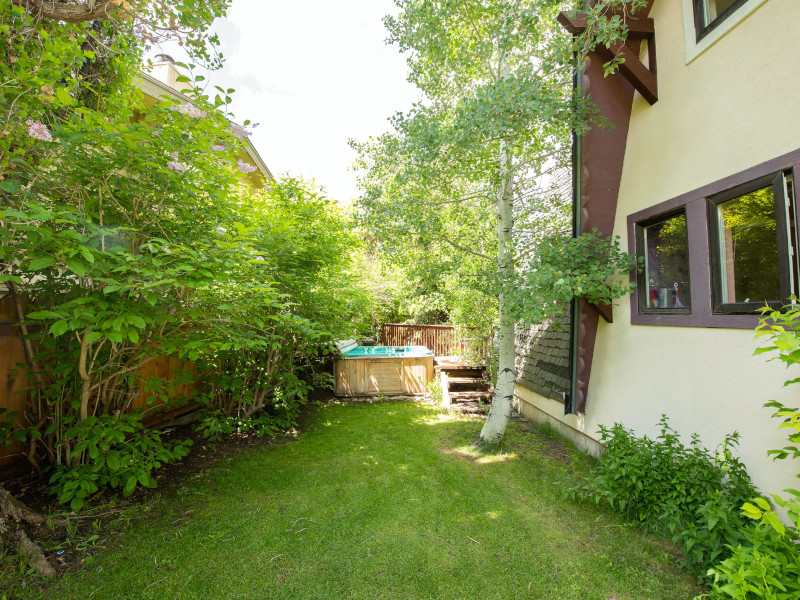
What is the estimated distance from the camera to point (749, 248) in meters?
2.70

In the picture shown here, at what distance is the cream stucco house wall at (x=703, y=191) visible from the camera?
2.42 m

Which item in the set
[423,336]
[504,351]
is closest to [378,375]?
[504,351]

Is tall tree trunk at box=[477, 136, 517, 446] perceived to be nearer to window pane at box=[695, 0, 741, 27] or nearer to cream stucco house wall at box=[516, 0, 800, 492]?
cream stucco house wall at box=[516, 0, 800, 492]

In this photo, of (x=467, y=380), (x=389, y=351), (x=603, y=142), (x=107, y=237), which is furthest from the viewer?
(x=389, y=351)

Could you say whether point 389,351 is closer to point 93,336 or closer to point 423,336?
point 423,336

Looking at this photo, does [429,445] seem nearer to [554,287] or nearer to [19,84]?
[554,287]

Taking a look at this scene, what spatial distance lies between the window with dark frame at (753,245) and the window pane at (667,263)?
1.11 feet

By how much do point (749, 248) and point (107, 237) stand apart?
5043 millimetres

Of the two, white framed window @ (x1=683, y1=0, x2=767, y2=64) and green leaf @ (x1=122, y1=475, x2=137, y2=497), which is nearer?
white framed window @ (x1=683, y1=0, x2=767, y2=64)

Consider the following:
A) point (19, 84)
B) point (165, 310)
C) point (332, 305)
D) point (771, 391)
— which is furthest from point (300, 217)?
point (771, 391)

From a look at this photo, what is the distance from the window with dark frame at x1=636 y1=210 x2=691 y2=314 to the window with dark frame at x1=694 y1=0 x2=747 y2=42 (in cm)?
155

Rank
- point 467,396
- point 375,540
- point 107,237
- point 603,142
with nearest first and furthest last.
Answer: point 107,237 → point 375,540 → point 603,142 → point 467,396

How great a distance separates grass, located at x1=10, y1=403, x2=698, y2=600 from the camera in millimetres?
2350

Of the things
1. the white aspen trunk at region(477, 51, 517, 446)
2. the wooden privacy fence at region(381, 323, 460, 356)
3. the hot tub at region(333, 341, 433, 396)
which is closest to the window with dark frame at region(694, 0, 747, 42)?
the white aspen trunk at region(477, 51, 517, 446)
